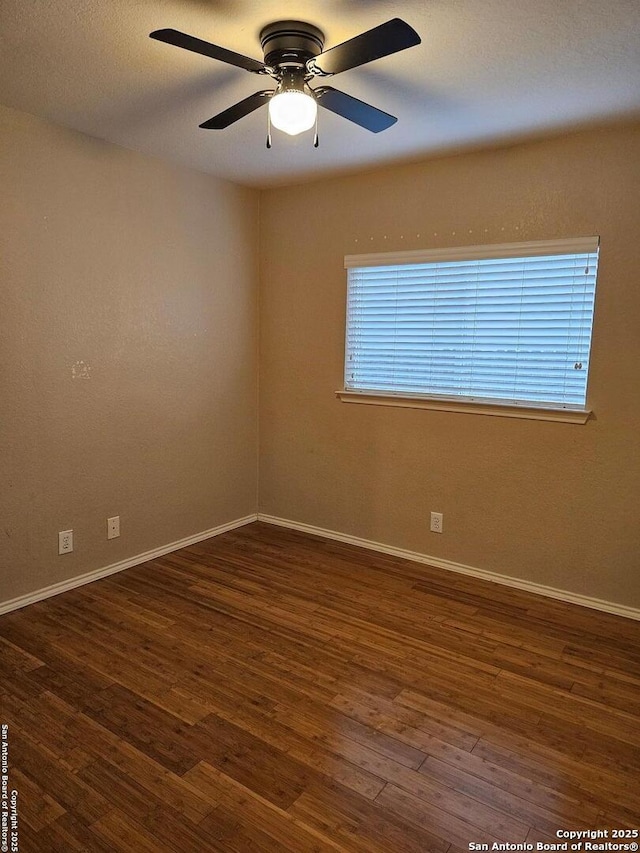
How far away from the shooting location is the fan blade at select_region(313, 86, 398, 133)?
1.99 m

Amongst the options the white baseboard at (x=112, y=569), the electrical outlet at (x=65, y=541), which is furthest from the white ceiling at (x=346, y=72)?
the white baseboard at (x=112, y=569)

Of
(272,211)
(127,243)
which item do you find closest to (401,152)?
(272,211)

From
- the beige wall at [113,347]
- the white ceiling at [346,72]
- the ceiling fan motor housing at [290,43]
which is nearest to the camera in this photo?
the white ceiling at [346,72]

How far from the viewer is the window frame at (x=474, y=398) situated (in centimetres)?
300

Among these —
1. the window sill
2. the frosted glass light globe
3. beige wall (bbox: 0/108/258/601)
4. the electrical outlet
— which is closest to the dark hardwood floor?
the electrical outlet

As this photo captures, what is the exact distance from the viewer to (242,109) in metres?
2.11

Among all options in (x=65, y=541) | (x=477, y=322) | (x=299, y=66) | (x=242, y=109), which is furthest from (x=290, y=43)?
(x=65, y=541)

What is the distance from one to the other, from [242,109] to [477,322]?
1812mm

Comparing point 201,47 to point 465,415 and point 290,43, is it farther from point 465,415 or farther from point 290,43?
point 465,415

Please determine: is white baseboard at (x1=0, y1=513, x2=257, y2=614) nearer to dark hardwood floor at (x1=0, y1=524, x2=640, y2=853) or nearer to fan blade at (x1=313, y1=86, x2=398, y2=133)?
dark hardwood floor at (x1=0, y1=524, x2=640, y2=853)

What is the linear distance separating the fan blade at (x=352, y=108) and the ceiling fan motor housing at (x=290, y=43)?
123mm

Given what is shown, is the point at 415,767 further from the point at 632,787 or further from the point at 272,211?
the point at 272,211

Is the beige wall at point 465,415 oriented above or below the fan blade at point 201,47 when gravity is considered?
below

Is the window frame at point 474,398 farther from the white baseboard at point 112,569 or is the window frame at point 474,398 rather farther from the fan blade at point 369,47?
the fan blade at point 369,47
